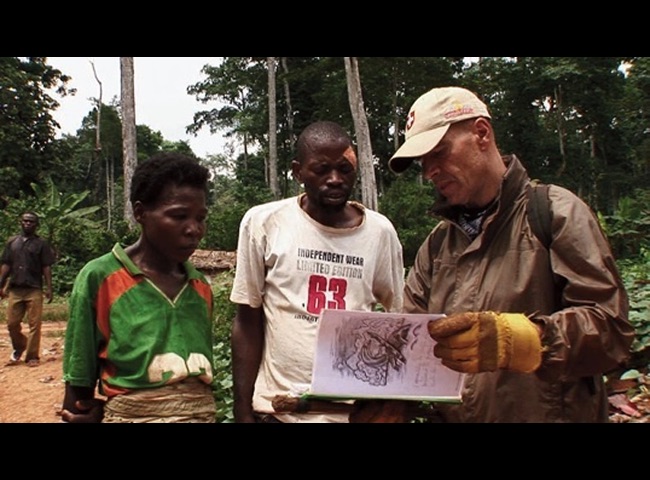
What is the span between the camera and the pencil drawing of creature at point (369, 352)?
5.54 feet

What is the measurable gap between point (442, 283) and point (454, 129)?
0.48 m

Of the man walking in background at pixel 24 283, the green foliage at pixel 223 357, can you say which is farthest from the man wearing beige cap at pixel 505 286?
the man walking in background at pixel 24 283

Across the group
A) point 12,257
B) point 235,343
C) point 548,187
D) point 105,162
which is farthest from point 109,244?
point 105,162

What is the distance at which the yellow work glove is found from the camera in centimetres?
144

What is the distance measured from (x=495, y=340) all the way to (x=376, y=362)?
15.3 inches

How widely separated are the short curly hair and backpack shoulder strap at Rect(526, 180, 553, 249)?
3.63 ft

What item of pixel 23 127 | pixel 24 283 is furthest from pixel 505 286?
pixel 23 127

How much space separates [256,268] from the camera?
2.25 meters

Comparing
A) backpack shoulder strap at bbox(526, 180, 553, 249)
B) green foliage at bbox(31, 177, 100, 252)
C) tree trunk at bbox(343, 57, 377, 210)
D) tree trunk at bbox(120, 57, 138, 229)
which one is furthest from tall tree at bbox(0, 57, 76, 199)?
backpack shoulder strap at bbox(526, 180, 553, 249)

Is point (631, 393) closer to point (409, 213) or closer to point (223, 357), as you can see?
point (223, 357)

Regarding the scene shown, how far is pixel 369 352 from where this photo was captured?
1708 millimetres

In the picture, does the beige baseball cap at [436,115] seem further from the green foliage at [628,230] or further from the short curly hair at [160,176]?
the green foliage at [628,230]

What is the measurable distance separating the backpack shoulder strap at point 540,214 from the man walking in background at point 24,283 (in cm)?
707

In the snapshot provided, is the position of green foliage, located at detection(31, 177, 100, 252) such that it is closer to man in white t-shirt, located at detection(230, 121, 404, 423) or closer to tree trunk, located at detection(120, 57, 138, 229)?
tree trunk, located at detection(120, 57, 138, 229)
